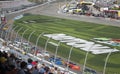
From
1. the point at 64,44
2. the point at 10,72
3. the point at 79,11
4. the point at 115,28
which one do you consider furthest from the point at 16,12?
the point at 10,72

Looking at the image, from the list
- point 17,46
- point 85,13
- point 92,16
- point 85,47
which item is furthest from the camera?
point 85,13

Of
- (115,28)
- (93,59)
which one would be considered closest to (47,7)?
(115,28)

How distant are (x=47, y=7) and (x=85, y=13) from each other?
2303cm

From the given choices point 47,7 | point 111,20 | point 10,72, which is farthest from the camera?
point 47,7

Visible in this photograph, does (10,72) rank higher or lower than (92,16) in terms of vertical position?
higher

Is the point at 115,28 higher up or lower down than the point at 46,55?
lower down

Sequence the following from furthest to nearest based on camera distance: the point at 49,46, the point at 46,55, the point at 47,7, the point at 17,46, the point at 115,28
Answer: the point at 47,7 < the point at 115,28 < the point at 49,46 < the point at 17,46 < the point at 46,55

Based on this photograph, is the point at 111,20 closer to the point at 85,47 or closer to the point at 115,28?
the point at 115,28

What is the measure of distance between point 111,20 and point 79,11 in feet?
70.9

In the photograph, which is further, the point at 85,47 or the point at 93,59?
the point at 85,47

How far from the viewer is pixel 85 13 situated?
90.2 m

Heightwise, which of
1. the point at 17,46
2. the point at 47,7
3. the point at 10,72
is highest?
the point at 10,72

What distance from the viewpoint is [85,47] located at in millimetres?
39312

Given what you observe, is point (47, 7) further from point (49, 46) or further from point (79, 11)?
point (49, 46)
